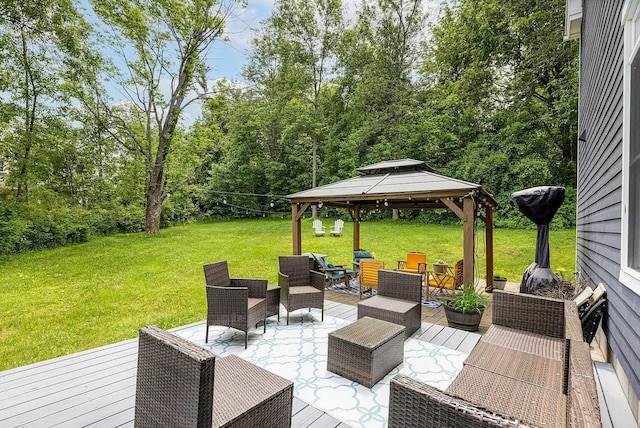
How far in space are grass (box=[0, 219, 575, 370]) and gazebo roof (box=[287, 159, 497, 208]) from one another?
2.81m

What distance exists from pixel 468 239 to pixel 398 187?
65.1 inches

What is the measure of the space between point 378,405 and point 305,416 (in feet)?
2.12

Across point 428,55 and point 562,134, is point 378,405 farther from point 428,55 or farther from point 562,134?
point 428,55

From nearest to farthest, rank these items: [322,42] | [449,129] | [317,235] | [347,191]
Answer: [347,191], [317,235], [449,129], [322,42]

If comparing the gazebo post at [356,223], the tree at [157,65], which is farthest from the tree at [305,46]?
the gazebo post at [356,223]

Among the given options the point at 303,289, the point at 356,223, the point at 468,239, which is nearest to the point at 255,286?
the point at 303,289

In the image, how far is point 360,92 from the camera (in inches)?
682

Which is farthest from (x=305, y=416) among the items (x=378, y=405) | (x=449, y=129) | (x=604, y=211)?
(x=449, y=129)

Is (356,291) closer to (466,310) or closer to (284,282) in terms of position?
(284,282)

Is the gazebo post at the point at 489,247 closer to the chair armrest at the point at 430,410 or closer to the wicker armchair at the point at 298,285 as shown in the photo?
the wicker armchair at the point at 298,285

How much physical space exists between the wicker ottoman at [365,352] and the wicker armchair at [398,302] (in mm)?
520

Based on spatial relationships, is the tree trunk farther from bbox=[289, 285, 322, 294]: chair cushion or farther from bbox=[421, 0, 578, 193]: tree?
bbox=[421, 0, 578, 193]: tree

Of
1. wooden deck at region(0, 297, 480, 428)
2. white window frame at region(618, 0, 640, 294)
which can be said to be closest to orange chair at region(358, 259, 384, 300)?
wooden deck at region(0, 297, 480, 428)

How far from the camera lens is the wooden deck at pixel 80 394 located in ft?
7.68
